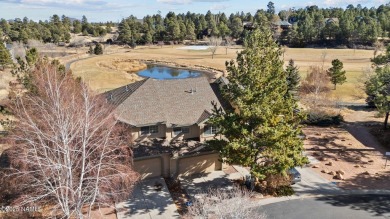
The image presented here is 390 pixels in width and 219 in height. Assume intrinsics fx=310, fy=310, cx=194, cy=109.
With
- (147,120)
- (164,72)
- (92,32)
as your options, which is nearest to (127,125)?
(147,120)

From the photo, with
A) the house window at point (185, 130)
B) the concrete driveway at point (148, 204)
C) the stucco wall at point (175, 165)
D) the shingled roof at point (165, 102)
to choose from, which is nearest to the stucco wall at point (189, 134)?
the house window at point (185, 130)

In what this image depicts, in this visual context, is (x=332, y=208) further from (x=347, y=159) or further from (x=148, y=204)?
(x=148, y=204)

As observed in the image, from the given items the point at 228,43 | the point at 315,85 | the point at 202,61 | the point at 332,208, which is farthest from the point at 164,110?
the point at 228,43

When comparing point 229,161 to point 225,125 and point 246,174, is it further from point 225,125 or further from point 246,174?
point 246,174

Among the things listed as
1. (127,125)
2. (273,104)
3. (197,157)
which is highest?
(273,104)

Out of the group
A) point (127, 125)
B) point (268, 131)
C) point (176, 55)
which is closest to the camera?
point (268, 131)

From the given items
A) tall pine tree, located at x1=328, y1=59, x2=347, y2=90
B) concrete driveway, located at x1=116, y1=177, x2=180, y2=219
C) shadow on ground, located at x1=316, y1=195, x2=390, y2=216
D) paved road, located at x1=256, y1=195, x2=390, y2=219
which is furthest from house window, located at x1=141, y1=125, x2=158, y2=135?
tall pine tree, located at x1=328, y1=59, x2=347, y2=90

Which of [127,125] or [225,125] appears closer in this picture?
[225,125]

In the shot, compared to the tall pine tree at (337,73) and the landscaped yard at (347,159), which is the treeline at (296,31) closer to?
the tall pine tree at (337,73)
